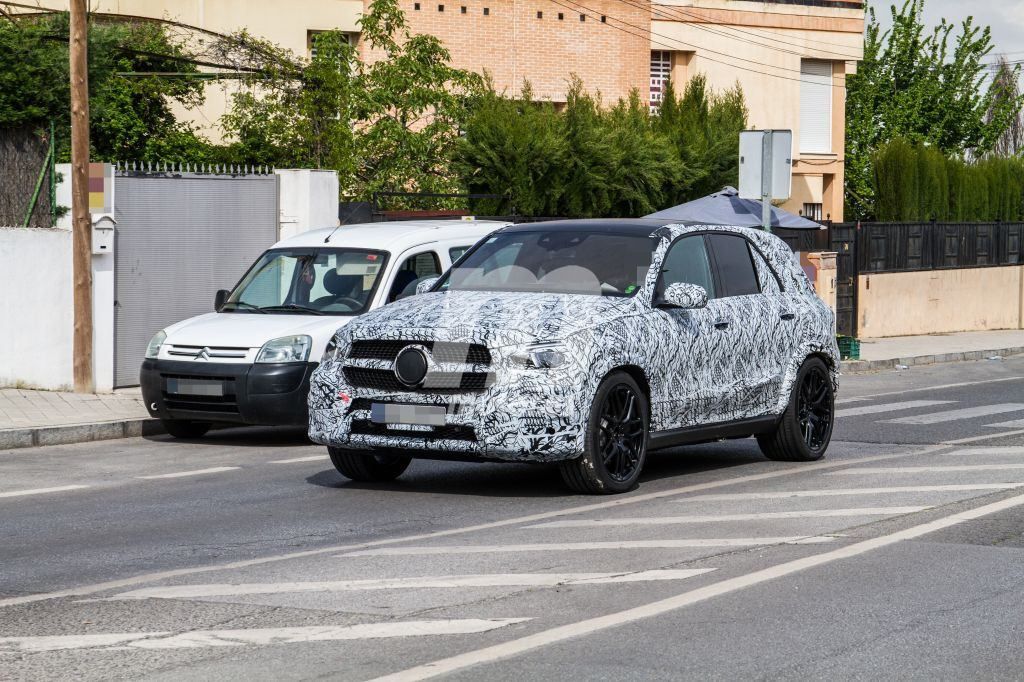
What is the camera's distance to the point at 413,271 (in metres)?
14.7

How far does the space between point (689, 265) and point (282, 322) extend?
13.4ft

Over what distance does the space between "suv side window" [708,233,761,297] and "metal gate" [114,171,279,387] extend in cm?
781

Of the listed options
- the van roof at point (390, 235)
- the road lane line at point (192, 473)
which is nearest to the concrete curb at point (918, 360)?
the van roof at point (390, 235)

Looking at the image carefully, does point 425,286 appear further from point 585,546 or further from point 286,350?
point 585,546

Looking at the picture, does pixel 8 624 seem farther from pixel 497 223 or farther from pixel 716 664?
pixel 497 223

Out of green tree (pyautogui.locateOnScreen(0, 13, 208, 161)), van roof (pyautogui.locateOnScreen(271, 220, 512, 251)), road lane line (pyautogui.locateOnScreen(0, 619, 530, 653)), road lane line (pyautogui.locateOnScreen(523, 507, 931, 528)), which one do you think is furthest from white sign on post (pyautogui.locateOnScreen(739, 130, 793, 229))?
road lane line (pyautogui.locateOnScreen(0, 619, 530, 653))

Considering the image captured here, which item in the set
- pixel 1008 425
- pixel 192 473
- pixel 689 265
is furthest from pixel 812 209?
pixel 192 473

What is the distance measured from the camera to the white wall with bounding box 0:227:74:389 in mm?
17188

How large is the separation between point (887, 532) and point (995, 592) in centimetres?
156

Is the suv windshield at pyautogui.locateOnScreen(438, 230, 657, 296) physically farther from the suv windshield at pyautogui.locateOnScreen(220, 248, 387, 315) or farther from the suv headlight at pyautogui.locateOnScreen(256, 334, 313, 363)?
the suv windshield at pyautogui.locateOnScreen(220, 248, 387, 315)

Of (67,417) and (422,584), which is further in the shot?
(67,417)

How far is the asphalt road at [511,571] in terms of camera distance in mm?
6164

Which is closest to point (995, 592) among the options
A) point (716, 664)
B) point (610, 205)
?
point (716, 664)

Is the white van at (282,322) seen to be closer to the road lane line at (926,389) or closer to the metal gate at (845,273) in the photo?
the road lane line at (926,389)
